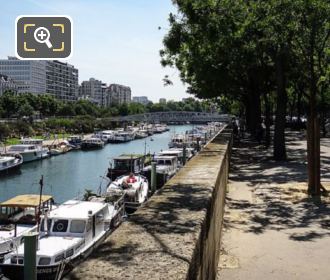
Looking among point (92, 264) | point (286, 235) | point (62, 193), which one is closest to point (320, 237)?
point (286, 235)

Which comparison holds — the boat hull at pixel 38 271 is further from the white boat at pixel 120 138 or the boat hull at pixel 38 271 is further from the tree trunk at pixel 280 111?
the white boat at pixel 120 138

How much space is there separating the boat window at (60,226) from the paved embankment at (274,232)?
717 cm

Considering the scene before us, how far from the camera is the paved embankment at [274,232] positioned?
795 cm

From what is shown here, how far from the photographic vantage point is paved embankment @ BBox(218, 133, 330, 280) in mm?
7953

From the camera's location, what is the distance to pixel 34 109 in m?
148

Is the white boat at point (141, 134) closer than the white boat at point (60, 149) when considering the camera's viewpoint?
No

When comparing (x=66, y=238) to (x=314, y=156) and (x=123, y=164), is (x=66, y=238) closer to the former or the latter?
(x=314, y=156)

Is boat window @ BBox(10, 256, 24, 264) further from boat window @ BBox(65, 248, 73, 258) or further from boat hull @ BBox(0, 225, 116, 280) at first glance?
boat window @ BBox(65, 248, 73, 258)

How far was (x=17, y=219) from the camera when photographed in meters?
26.0

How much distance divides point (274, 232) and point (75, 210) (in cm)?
1310

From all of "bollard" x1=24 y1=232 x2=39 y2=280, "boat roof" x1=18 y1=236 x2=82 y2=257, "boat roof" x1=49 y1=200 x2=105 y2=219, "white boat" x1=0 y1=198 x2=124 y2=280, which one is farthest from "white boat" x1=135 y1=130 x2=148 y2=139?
"bollard" x1=24 y1=232 x2=39 y2=280

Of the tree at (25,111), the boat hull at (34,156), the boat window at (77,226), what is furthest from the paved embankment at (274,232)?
the tree at (25,111)

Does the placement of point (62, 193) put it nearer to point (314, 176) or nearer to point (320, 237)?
point (314, 176)

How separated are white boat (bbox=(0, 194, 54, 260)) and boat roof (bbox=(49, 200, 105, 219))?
1310mm
